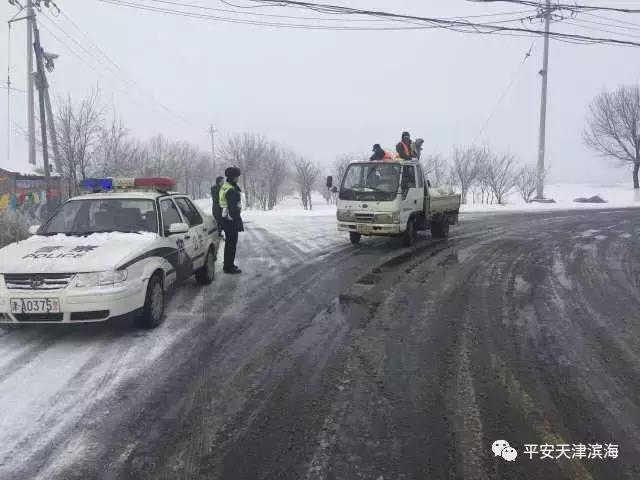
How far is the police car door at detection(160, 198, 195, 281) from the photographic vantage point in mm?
6527

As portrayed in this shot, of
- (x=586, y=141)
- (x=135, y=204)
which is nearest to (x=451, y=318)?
(x=135, y=204)

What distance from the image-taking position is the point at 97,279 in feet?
16.5

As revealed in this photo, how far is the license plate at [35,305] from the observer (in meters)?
4.89

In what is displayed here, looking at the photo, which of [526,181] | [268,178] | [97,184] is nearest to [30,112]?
[97,184]

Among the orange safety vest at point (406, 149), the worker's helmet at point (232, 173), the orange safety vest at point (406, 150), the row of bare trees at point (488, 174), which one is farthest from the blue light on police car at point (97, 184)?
the row of bare trees at point (488, 174)

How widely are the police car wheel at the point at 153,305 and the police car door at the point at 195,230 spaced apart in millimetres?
1286

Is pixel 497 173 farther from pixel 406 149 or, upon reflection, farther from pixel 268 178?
pixel 406 149

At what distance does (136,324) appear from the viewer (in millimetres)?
5672

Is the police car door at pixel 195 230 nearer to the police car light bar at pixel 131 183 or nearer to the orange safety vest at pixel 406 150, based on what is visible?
the police car light bar at pixel 131 183

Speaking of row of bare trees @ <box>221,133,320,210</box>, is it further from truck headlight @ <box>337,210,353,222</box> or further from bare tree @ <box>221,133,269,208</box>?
truck headlight @ <box>337,210,353,222</box>

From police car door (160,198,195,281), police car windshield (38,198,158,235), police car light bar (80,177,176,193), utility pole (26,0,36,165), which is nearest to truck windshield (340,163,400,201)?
police car light bar (80,177,176,193)

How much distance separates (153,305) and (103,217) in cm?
162

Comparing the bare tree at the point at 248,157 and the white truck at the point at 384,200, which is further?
the bare tree at the point at 248,157

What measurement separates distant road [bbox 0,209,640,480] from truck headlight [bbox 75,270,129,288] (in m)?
0.65
